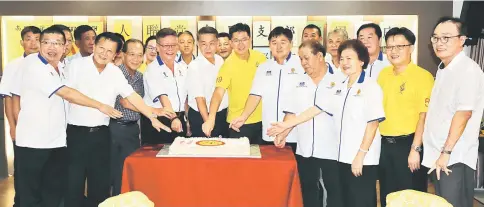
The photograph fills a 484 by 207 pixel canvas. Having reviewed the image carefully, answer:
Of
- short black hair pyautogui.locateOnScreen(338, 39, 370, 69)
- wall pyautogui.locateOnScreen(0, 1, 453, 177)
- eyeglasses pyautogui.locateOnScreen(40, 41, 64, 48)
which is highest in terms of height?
wall pyautogui.locateOnScreen(0, 1, 453, 177)

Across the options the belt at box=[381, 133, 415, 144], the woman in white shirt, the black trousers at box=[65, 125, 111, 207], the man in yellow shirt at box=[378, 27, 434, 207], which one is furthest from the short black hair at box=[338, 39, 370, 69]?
the black trousers at box=[65, 125, 111, 207]

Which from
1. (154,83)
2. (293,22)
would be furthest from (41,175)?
(293,22)

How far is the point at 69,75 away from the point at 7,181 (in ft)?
7.67

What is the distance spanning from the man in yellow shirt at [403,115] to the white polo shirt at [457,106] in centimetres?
16

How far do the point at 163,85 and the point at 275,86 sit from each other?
3.26 feet

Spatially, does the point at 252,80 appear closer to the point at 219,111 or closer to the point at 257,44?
the point at 219,111

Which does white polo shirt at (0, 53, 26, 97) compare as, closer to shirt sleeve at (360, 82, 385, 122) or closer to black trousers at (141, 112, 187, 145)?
black trousers at (141, 112, 187, 145)

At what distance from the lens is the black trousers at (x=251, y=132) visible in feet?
12.4

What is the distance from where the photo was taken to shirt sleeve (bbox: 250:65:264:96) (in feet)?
12.1

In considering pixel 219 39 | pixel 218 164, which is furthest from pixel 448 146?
pixel 219 39

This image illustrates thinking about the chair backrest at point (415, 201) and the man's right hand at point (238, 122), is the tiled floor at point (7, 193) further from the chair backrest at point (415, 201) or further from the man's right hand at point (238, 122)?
the chair backrest at point (415, 201)

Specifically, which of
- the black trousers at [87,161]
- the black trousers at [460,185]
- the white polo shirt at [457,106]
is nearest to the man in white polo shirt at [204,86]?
the black trousers at [87,161]

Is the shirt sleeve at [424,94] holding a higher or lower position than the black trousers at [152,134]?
higher

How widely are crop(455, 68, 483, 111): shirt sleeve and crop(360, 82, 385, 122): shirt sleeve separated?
1.37 feet
